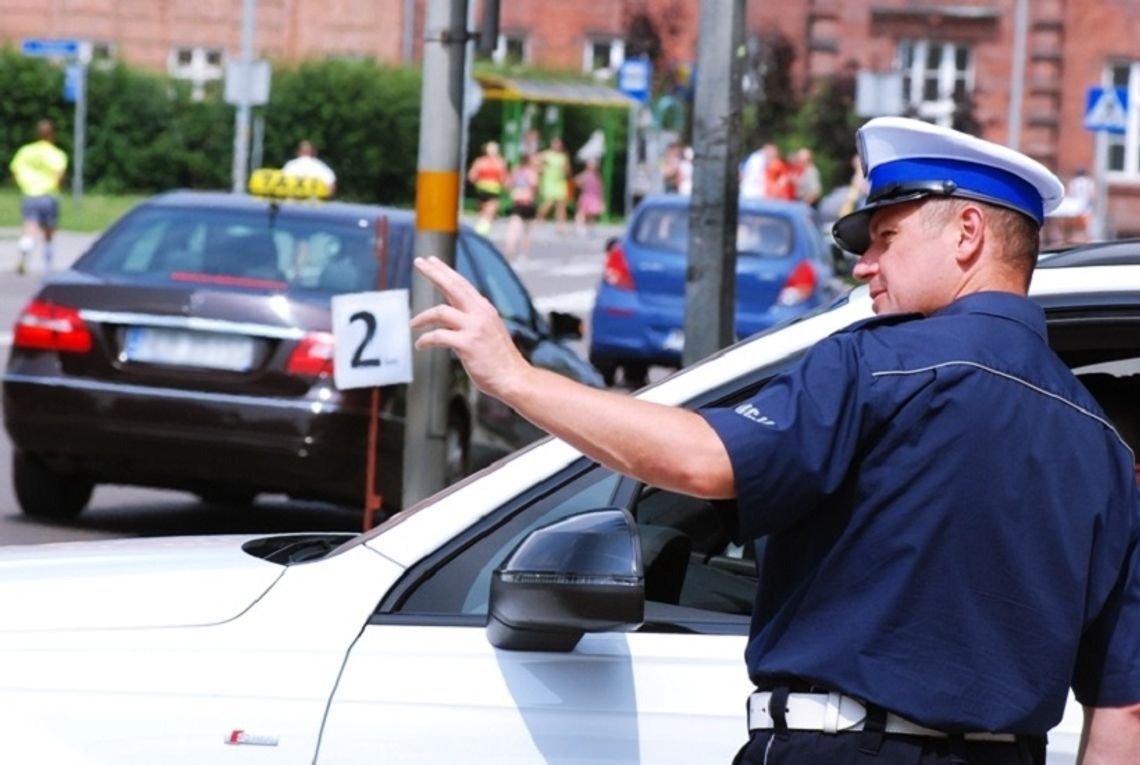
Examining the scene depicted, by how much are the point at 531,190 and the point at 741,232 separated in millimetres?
20543

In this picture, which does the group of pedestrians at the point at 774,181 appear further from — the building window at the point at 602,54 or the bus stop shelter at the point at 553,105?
the building window at the point at 602,54

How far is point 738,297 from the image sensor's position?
18875 millimetres

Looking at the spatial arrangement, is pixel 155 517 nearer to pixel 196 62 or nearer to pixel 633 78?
pixel 633 78

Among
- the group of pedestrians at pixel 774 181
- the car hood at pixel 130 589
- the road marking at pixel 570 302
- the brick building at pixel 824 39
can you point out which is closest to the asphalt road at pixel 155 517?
the car hood at pixel 130 589

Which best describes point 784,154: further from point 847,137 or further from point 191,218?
point 191,218

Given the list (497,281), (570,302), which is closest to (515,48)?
(570,302)

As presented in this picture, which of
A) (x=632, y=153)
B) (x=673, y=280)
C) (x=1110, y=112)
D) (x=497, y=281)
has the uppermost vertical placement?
(x=1110, y=112)

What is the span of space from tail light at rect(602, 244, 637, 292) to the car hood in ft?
50.4

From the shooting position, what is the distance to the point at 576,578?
3.09 metres

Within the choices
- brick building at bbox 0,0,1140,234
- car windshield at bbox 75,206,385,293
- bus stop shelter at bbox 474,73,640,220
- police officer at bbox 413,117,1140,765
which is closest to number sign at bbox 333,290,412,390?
car windshield at bbox 75,206,385,293

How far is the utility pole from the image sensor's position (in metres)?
9.91

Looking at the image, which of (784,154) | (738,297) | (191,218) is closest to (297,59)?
(784,154)

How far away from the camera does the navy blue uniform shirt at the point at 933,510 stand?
2662 millimetres

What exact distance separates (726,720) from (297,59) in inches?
2082
